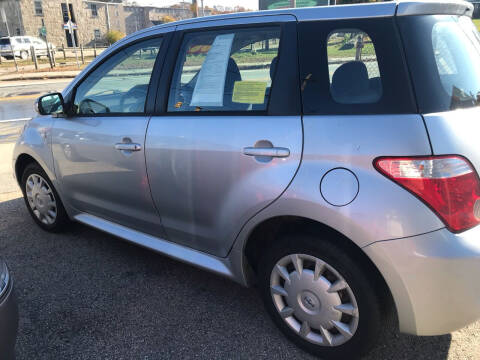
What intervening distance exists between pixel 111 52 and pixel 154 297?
1.82m

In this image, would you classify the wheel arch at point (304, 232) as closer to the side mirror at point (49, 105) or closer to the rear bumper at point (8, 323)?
the rear bumper at point (8, 323)

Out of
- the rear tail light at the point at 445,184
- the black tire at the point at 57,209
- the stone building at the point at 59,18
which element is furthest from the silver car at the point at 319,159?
the stone building at the point at 59,18

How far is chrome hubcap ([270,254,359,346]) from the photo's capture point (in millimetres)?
2041

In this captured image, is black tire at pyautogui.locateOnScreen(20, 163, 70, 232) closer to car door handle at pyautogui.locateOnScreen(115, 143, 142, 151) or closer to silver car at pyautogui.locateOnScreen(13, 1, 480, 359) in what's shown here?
silver car at pyautogui.locateOnScreen(13, 1, 480, 359)

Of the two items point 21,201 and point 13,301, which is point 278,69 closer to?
point 13,301

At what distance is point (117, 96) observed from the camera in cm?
311

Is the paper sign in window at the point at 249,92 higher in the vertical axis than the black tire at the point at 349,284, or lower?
higher

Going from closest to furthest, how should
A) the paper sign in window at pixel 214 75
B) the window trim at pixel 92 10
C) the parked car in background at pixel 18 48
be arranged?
1. the paper sign in window at pixel 214 75
2. the parked car in background at pixel 18 48
3. the window trim at pixel 92 10

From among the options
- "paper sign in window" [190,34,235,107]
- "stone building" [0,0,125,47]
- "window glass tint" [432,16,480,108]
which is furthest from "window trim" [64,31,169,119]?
"stone building" [0,0,125,47]

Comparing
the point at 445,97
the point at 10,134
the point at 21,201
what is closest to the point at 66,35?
the point at 10,134

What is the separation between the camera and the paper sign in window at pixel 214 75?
2473 millimetres

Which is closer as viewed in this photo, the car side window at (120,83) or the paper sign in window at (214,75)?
the paper sign in window at (214,75)

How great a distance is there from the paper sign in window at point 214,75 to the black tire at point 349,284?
37.0 inches

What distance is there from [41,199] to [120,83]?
1494 millimetres
